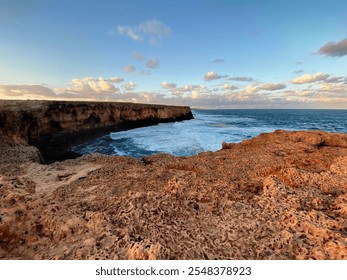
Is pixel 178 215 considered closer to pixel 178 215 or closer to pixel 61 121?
pixel 178 215

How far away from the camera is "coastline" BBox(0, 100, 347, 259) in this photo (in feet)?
9.09

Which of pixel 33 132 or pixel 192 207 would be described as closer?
pixel 192 207

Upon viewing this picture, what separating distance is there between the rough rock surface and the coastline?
1 cm

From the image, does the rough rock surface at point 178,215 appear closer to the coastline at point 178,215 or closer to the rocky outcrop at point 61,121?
the coastline at point 178,215

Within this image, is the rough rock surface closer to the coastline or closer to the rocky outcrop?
the coastline

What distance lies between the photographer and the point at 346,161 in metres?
6.25

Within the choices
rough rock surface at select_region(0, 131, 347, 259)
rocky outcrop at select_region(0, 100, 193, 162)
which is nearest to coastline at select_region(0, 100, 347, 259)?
rough rock surface at select_region(0, 131, 347, 259)

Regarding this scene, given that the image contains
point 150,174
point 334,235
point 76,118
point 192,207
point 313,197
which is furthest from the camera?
point 76,118

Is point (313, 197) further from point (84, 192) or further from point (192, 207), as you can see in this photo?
point (84, 192)

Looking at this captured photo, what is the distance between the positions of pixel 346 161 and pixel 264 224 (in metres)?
4.81

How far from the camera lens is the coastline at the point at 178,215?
277 centimetres

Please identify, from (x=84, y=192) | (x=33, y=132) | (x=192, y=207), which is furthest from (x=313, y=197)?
(x=33, y=132)

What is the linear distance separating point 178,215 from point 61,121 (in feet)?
75.0

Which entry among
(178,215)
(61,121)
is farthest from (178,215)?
(61,121)
